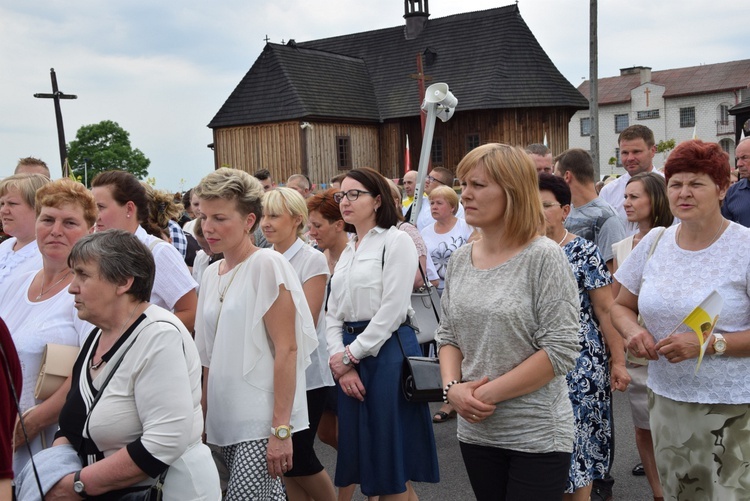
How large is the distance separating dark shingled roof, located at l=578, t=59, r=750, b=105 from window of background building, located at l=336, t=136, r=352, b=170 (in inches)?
1574

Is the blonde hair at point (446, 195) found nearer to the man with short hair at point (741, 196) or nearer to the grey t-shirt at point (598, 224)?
the grey t-shirt at point (598, 224)

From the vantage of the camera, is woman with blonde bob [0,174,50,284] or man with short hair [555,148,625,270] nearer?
woman with blonde bob [0,174,50,284]

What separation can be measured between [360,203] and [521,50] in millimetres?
39260

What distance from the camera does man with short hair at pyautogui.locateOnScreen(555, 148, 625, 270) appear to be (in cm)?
580

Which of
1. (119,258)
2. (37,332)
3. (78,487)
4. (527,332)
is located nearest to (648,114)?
(527,332)

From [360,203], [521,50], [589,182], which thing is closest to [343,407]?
[360,203]

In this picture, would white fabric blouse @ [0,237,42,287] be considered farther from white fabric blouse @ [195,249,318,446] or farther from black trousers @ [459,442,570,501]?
black trousers @ [459,442,570,501]

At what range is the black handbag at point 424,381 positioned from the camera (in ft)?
13.3

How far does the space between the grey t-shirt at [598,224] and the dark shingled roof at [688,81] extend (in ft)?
222

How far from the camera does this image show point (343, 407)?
4465mm

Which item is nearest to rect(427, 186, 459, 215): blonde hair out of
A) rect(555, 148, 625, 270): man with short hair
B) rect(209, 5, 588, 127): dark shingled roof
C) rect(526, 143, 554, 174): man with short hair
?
rect(526, 143, 554, 174): man with short hair

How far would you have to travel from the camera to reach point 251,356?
3605mm

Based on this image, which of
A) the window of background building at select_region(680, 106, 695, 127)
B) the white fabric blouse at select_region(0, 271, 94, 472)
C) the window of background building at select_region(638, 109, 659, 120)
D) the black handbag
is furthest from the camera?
the window of background building at select_region(638, 109, 659, 120)

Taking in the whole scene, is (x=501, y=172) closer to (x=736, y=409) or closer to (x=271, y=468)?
(x=736, y=409)
